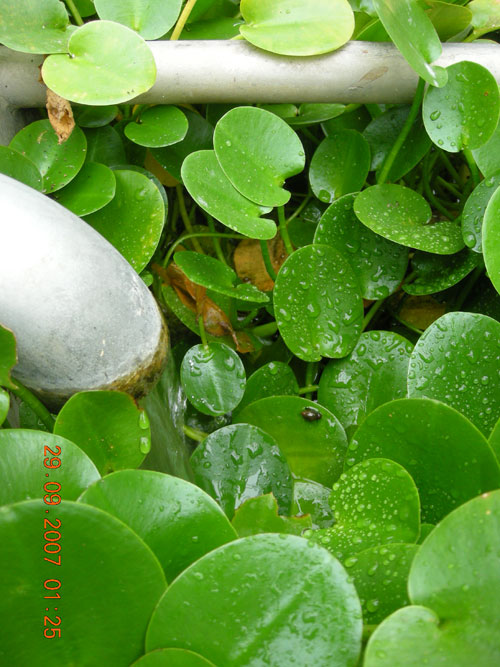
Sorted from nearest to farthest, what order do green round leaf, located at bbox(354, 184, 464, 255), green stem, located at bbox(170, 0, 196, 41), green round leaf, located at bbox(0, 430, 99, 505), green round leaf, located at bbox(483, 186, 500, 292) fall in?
green round leaf, located at bbox(0, 430, 99, 505) → green round leaf, located at bbox(483, 186, 500, 292) → green round leaf, located at bbox(354, 184, 464, 255) → green stem, located at bbox(170, 0, 196, 41)

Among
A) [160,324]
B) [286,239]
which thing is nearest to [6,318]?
[160,324]

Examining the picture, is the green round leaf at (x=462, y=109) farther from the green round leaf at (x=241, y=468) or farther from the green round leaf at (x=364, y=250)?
the green round leaf at (x=241, y=468)

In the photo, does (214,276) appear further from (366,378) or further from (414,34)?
(414,34)

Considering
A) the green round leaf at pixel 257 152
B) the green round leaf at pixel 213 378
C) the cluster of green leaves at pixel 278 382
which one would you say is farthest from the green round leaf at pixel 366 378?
the green round leaf at pixel 257 152

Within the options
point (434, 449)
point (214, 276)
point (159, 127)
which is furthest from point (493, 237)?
point (159, 127)

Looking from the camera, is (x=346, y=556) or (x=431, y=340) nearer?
(x=346, y=556)

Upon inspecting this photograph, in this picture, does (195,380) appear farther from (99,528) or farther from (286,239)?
(99,528)

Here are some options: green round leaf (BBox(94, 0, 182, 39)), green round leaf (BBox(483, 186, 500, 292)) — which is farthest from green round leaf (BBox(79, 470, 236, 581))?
green round leaf (BBox(94, 0, 182, 39))

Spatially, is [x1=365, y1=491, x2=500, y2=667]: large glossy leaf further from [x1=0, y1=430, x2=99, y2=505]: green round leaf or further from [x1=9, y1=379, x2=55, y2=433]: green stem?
[x1=9, y1=379, x2=55, y2=433]: green stem
